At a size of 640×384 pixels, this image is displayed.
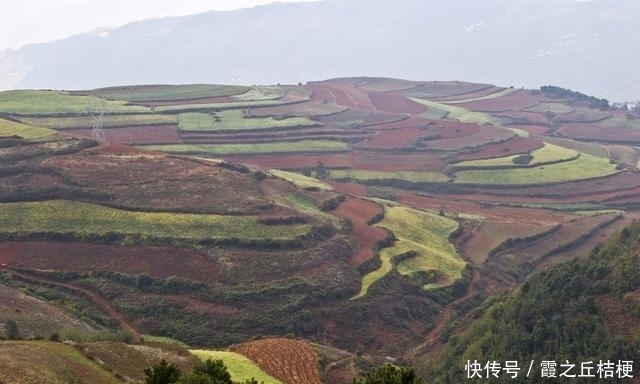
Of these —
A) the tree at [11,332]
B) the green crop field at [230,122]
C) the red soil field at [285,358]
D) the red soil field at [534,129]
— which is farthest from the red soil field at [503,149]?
the tree at [11,332]

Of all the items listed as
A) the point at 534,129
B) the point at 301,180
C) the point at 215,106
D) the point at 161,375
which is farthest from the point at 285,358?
the point at 534,129

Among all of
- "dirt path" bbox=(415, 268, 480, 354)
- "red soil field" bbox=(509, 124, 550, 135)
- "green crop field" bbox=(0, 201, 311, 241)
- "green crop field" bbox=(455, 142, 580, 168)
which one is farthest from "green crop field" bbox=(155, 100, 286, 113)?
"dirt path" bbox=(415, 268, 480, 354)

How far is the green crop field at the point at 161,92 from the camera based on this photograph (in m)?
176

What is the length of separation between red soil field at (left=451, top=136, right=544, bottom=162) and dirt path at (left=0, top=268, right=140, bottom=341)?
94.5m

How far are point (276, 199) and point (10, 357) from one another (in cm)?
5505

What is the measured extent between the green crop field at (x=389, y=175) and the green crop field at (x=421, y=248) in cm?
3085

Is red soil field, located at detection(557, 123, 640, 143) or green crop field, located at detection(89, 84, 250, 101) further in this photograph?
red soil field, located at detection(557, 123, 640, 143)

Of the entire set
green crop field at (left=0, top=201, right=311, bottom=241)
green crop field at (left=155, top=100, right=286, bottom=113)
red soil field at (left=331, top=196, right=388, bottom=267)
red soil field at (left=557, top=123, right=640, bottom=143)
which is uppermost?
green crop field at (left=155, top=100, right=286, bottom=113)

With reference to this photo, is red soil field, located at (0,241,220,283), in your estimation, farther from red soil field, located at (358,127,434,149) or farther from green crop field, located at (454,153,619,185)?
red soil field, located at (358,127,434,149)

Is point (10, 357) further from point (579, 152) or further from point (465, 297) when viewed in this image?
point (579, 152)

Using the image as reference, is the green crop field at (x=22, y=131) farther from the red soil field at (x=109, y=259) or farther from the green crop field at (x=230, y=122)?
the green crop field at (x=230, y=122)

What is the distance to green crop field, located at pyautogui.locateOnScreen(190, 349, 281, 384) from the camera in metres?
48.1

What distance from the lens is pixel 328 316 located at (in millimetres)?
68875

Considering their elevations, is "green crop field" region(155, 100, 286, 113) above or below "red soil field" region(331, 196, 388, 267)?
above
